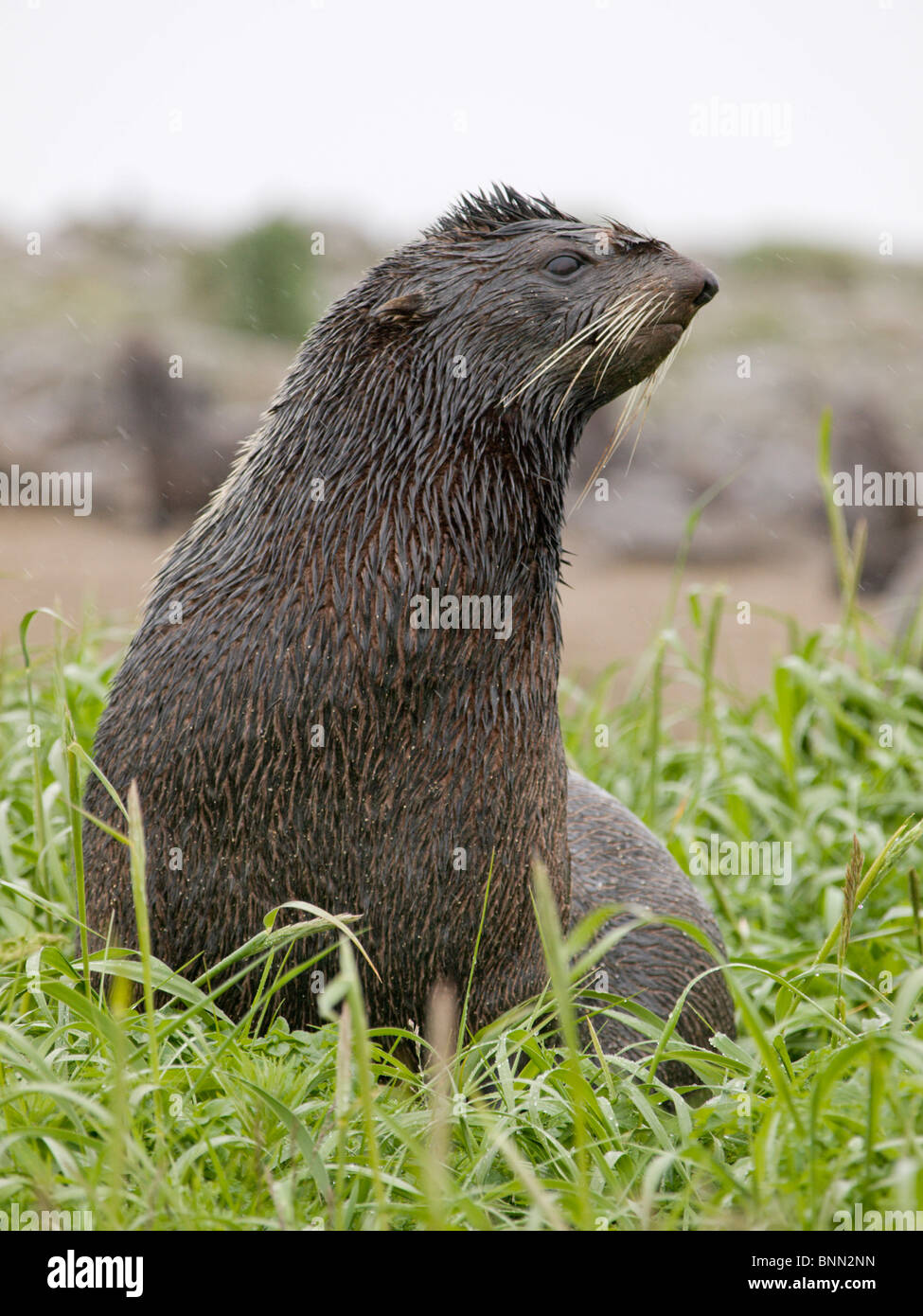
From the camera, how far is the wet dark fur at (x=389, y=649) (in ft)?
8.57

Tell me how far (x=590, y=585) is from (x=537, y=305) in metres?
14.8

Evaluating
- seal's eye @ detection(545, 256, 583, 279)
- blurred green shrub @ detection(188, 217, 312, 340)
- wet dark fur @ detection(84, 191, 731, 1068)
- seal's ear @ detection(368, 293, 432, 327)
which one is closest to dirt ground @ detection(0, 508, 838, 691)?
wet dark fur @ detection(84, 191, 731, 1068)

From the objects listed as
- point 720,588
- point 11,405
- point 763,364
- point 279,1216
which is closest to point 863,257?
point 763,364

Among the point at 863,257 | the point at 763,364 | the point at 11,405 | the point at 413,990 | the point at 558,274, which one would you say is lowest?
the point at 413,990

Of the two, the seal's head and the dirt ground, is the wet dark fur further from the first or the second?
→ the dirt ground

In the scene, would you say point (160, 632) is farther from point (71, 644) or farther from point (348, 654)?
point (71, 644)

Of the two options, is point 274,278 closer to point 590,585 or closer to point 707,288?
point 590,585

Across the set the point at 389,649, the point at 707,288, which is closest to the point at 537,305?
the point at 707,288

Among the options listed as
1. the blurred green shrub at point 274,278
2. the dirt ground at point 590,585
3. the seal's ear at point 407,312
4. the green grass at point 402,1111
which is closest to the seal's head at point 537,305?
the seal's ear at point 407,312

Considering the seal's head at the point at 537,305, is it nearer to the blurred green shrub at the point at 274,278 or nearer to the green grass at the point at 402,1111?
the green grass at the point at 402,1111

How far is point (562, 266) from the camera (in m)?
2.82

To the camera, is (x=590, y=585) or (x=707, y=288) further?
(x=590, y=585)

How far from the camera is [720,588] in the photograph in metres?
4.86

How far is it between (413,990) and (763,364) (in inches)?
961
